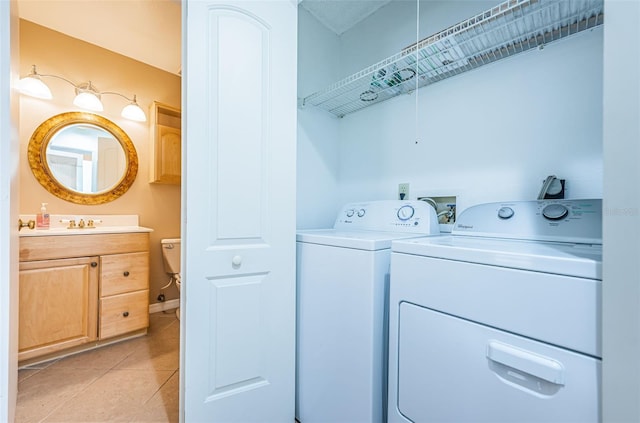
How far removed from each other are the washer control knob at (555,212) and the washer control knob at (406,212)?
1.68ft

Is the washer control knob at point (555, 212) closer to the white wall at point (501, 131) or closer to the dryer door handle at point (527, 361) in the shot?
the white wall at point (501, 131)

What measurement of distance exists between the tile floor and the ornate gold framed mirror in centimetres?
133

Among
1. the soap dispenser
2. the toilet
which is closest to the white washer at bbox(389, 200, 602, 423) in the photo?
the toilet

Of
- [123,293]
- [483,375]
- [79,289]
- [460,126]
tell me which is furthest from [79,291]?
[460,126]

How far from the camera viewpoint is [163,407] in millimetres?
1459

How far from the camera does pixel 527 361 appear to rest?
0.66m

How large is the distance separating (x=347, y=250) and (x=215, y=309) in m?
0.61

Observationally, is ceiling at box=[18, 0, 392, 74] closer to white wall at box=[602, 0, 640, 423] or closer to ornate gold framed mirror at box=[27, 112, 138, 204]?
ornate gold framed mirror at box=[27, 112, 138, 204]

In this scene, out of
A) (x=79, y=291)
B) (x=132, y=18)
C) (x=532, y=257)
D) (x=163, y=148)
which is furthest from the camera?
(x=163, y=148)

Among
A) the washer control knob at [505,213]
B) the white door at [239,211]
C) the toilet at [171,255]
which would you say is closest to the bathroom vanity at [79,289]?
the toilet at [171,255]

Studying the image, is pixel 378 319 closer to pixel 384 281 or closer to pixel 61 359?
pixel 384 281

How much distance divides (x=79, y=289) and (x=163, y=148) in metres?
A: 1.45

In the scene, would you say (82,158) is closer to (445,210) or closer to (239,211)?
(239,211)

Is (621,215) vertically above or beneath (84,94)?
beneath
